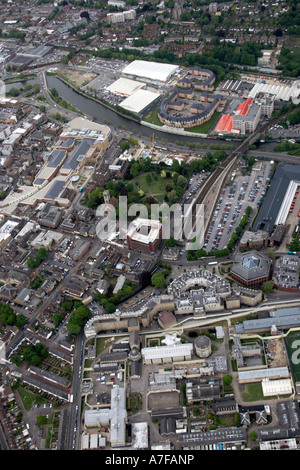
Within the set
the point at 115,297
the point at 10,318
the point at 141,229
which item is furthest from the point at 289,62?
the point at 10,318

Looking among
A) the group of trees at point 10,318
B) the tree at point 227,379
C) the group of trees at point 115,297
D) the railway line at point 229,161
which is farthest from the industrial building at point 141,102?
the tree at point 227,379

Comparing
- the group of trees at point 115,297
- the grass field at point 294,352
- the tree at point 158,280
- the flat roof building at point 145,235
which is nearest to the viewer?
the grass field at point 294,352

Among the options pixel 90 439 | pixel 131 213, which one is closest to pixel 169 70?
pixel 131 213

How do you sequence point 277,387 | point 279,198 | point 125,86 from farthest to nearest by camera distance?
point 125,86
point 279,198
point 277,387

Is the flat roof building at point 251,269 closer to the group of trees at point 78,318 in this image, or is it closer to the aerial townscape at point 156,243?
the aerial townscape at point 156,243

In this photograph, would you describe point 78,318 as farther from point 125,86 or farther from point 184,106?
point 125,86

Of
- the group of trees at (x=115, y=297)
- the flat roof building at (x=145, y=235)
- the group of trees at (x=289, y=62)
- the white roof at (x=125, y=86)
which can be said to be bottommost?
the group of trees at (x=115, y=297)

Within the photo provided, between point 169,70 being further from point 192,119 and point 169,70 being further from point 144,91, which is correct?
point 192,119

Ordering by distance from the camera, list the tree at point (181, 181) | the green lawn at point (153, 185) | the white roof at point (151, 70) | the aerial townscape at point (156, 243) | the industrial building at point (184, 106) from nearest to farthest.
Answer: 1. the aerial townscape at point (156, 243)
2. the tree at point (181, 181)
3. the green lawn at point (153, 185)
4. the industrial building at point (184, 106)
5. the white roof at point (151, 70)
